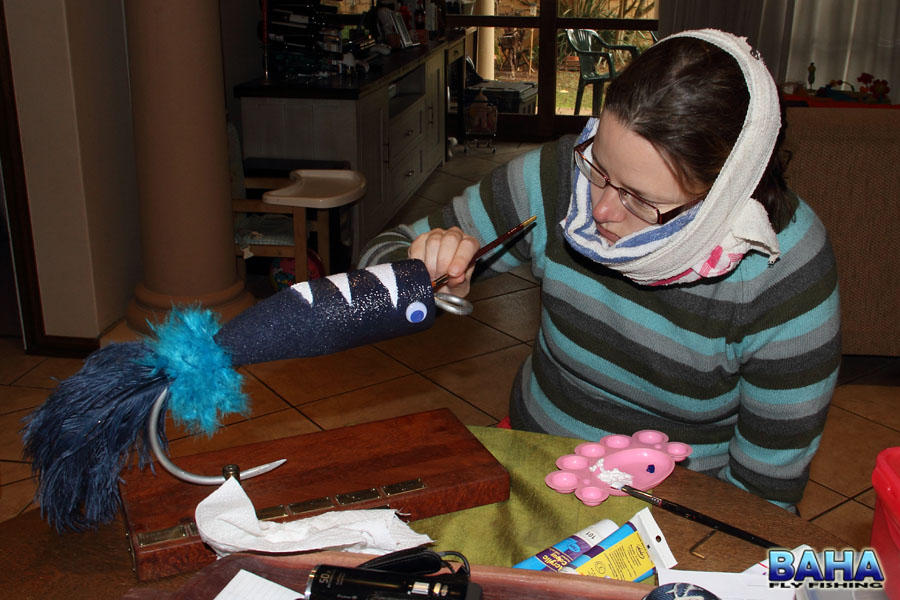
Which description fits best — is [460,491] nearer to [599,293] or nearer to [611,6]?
[599,293]

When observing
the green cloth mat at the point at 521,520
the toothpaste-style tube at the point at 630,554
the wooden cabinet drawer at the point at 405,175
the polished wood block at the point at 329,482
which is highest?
the polished wood block at the point at 329,482

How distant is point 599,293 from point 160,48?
1.98m

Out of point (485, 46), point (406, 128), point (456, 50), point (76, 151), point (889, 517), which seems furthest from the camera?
point (485, 46)

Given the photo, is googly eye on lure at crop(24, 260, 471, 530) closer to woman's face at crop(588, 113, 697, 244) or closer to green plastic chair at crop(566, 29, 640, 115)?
woman's face at crop(588, 113, 697, 244)

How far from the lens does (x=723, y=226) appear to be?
1.00 m

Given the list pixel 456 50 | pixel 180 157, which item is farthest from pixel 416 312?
pixel 456 50

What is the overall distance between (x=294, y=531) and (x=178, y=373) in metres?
0.20

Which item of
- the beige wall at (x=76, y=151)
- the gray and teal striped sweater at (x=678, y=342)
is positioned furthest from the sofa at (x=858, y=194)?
the beige wall at (x=76, y=151)

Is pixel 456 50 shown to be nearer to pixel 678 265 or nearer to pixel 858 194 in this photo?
pixel 858 194

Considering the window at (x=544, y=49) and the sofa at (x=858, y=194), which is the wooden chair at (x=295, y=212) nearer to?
the sofa at (x=858, y=194)

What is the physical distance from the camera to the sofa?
251 cm

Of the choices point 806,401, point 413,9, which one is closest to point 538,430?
point 806,401

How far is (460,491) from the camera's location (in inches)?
39.3

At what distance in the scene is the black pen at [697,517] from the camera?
0.93 meters
